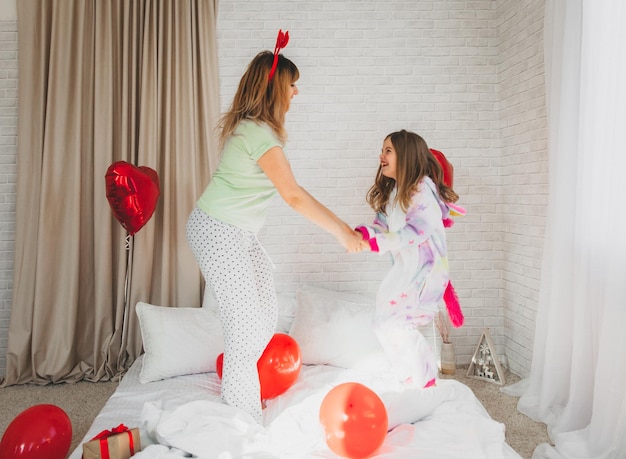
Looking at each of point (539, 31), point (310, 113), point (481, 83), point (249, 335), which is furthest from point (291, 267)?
point (539, 31)

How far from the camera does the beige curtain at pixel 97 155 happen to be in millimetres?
3074

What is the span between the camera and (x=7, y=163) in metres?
3.20

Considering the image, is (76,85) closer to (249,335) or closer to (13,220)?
(13,220)

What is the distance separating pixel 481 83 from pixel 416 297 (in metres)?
1.68

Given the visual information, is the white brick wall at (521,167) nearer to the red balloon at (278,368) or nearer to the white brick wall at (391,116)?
the white brick wall at (391,116)

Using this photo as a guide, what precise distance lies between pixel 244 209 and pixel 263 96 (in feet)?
1.46

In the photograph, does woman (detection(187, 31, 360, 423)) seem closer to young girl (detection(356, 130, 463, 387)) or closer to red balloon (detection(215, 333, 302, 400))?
red balloon (detection(215, 333, 302, 400))

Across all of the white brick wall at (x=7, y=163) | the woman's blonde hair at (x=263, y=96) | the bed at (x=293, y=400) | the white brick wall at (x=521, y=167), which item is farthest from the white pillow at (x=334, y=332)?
the white brick wall at (x=7, y=163)

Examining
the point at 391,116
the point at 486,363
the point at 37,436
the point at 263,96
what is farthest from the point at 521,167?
the point at 37,436

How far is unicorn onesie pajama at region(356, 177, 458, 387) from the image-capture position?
224 centimetres

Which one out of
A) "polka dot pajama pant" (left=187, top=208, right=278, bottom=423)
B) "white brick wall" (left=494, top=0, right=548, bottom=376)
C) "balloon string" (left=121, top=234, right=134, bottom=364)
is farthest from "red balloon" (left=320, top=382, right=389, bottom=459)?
"balloon string" (left=121, top=234, right=134, bottom=364)

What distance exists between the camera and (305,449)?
5.74 feet

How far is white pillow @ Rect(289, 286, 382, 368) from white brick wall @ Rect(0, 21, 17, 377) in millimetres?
1862

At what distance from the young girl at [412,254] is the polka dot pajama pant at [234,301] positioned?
0.55m
